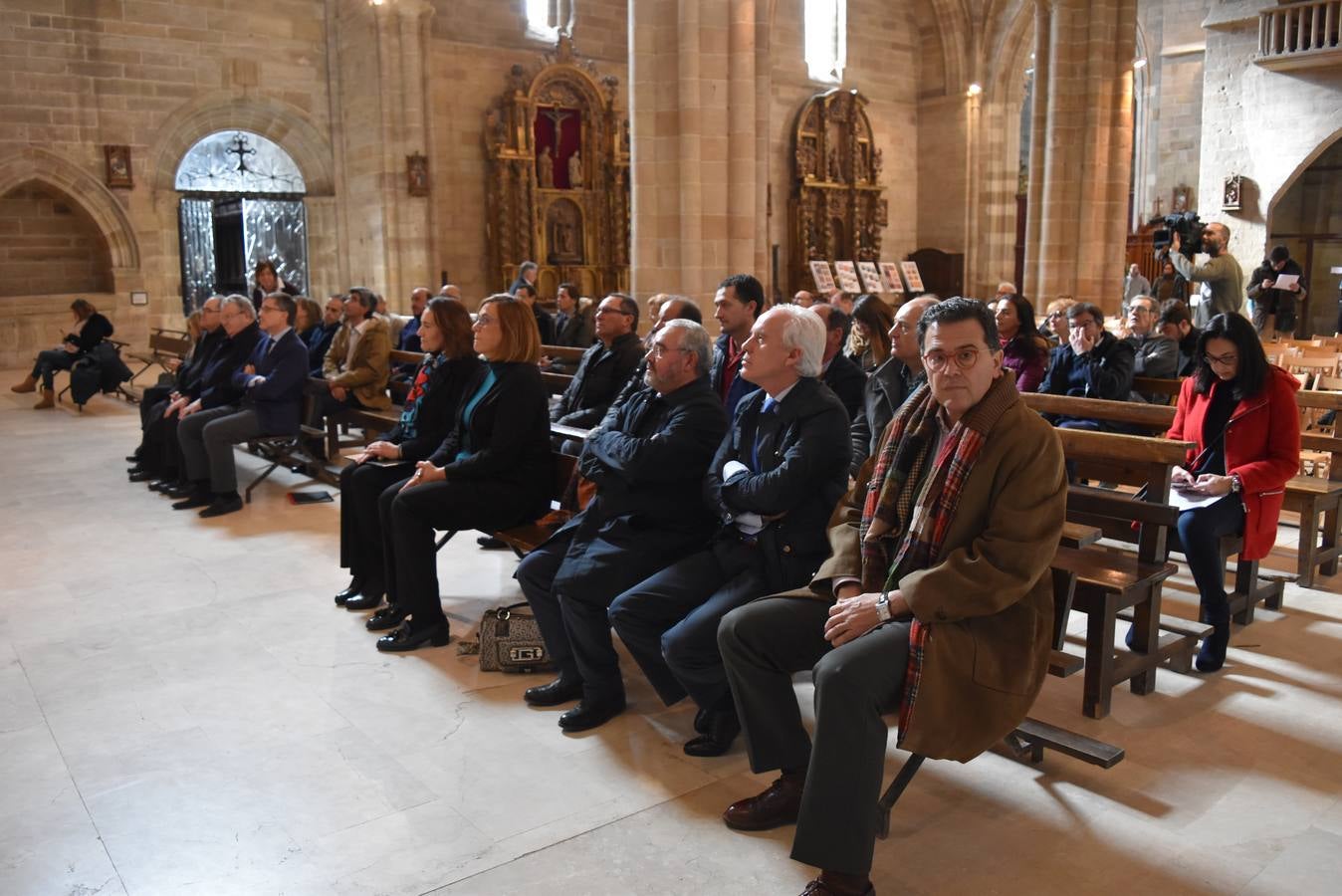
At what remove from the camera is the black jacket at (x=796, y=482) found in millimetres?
3271

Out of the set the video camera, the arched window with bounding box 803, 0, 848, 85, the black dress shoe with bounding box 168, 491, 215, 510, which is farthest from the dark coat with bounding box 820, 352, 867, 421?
the arched window with bounding box 803, 0, 848, 85

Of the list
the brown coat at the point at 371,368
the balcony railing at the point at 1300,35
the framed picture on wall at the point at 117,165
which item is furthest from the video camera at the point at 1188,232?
the framed picture on wall at the point at 117,165

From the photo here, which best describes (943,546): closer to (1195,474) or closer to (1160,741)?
(1160,741)

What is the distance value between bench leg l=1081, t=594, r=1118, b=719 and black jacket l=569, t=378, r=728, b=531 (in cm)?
A: 135

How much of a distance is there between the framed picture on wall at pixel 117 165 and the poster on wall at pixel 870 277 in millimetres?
11430

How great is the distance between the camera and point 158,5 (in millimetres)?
14906

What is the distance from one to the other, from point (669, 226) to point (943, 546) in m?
6.76

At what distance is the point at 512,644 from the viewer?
4148 mm

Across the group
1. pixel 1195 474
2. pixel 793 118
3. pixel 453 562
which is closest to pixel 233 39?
pixel 793 118

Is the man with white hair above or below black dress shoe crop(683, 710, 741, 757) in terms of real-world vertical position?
above

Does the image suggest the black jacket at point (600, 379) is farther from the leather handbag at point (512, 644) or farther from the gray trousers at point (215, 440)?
the gray trousers at point (215, 440)

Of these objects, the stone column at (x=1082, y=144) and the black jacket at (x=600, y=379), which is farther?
the stone column at (x=1082, y=144)

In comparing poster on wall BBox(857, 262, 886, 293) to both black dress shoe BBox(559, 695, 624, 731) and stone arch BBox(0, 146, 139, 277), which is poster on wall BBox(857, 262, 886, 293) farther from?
black dress shoe BBox(559, 695, 624, 731)

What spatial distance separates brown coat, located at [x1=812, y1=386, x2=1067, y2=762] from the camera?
255cm
